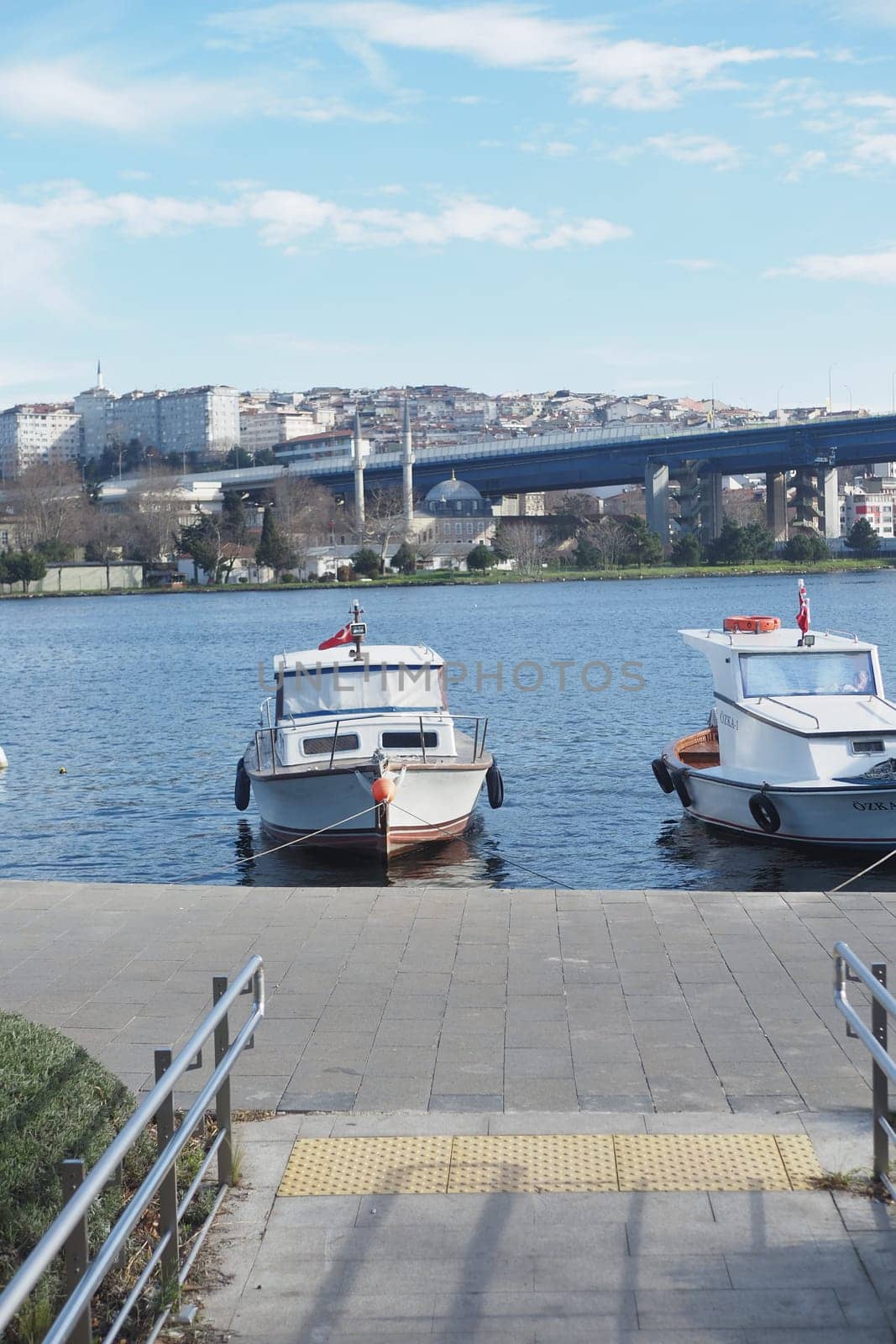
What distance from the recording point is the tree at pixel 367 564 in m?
142

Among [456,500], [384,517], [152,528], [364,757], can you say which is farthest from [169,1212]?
[456,500]

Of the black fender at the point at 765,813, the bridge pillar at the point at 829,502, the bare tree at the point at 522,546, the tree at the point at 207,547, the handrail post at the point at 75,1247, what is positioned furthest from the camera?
the bare tree at the point at 522,546

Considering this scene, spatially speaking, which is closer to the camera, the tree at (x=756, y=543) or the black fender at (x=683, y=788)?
the black fender at (x=683, y=788)

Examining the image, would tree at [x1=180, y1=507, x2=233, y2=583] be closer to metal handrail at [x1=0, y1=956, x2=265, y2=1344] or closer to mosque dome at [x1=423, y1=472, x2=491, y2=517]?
mosque dome at [x1=423, y1=472, x2=491, y2=517]

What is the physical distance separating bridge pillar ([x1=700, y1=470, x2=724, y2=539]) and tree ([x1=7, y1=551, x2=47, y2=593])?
72.2m

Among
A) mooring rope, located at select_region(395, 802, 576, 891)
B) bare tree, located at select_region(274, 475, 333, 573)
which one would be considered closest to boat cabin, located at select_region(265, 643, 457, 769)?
mooring rope, located at select_region(395, 802, 576, 891)

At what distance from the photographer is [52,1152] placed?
16.2 ft

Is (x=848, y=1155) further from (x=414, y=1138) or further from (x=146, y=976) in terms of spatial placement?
(x=146, y=976)

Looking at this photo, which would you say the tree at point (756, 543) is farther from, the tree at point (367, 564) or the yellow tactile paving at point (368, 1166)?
the yellow tactile paving at point (368, 1166)

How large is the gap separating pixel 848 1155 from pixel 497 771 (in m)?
16.7

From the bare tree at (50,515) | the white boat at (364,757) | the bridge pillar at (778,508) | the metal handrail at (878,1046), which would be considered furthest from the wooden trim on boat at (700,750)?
the bridge pillar at (778,508)

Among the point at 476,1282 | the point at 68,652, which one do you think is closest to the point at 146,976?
the point at 476,1282

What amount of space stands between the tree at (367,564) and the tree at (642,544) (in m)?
27.0

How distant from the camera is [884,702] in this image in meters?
20.5
